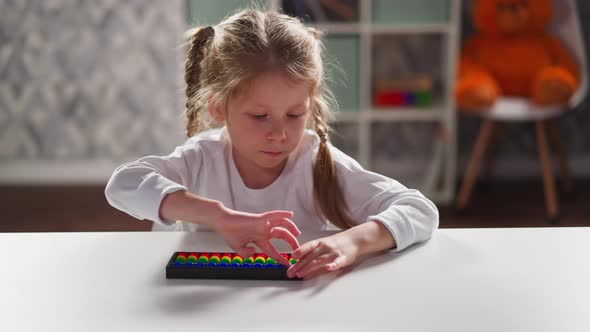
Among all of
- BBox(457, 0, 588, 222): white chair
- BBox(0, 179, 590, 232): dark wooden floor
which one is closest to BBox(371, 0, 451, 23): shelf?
BBox(457, 0, 588, 222): white chair

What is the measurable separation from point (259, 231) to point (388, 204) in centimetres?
26

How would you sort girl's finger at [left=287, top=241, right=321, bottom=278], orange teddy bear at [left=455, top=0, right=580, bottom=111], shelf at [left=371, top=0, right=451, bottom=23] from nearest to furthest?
girl's finger at [left=287, top=241, right=321, bottom=278] → orange teddy bear at [left=455, top=0, right=580, bottom=111] → shelf at [left=371, top=0, right=451, bottom=23]

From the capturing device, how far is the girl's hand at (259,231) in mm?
790

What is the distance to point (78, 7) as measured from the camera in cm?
291

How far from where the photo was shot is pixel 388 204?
990 millimetres

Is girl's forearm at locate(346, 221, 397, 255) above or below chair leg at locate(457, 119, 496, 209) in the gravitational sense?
above

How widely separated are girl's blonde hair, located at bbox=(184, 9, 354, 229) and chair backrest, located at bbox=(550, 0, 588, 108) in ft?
5.76

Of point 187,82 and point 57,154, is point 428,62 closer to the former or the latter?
point 57,154

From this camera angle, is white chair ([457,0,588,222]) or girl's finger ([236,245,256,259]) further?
white chair ([457,0,588,222])

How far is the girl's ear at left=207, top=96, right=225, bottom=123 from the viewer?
1.07 m

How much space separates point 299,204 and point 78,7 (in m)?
2.12

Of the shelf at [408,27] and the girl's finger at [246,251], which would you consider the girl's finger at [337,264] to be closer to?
the girl's finger at [246,251]

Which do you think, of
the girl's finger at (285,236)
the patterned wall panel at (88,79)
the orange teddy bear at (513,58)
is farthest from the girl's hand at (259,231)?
the patterned wall panel at (88,79)

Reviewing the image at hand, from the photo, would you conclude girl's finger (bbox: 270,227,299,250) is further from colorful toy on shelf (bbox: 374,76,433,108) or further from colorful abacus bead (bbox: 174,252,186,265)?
colorful toy on shelf (bbox: 374,76,433,108)
